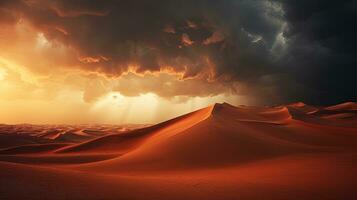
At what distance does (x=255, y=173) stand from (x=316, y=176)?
1.64m

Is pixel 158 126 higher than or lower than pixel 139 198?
higher

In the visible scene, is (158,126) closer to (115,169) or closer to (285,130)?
(285,130)

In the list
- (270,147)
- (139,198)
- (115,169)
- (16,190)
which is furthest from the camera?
(270,147)

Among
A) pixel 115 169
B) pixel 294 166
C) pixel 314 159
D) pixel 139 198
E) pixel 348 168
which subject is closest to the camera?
pixel 139 198

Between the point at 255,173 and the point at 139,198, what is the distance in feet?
14.5

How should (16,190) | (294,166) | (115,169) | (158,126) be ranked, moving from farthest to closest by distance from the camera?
(158,126), (115,169), (294,166), (16,190)

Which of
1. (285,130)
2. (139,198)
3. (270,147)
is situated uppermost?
(285,130)

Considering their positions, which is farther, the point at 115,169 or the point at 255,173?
the point at 115,169

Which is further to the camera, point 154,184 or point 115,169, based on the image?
point 115,169

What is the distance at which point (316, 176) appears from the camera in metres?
7.76

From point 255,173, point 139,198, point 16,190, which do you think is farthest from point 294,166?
point 16,190

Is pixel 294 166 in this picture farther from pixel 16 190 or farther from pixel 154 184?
pixel 16 190

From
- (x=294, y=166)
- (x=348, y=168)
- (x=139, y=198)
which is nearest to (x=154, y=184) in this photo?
(x=139, y=198)

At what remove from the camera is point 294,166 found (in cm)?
932
